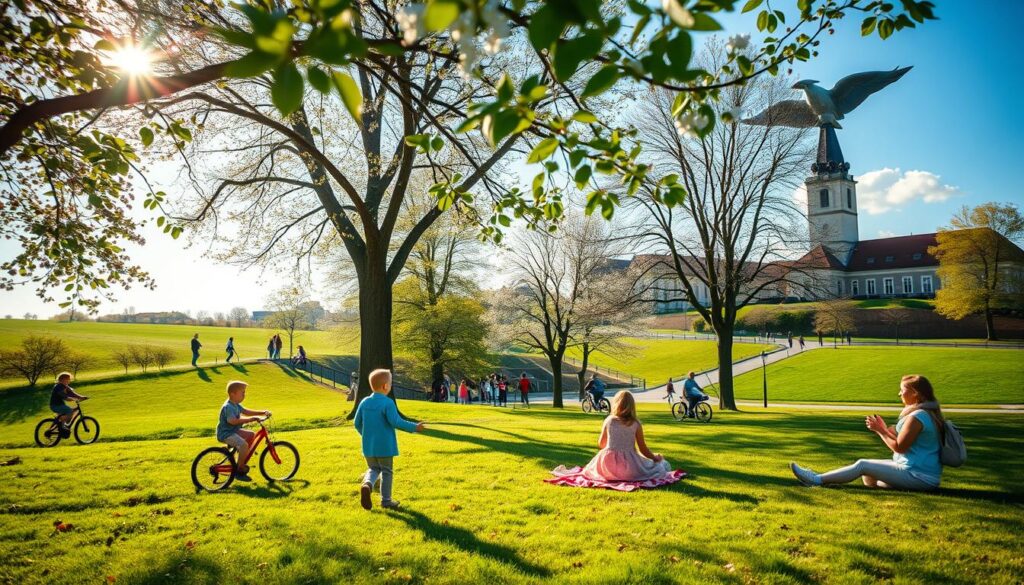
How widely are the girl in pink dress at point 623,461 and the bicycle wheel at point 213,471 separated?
169 inches

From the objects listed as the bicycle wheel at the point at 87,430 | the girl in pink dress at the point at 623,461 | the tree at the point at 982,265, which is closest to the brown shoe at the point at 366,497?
the girl in pink dress at the point at 623,461

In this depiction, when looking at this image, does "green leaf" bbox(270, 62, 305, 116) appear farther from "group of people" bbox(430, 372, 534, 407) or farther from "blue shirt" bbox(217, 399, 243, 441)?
"group of people" bbox(430, 372, 534, 407)

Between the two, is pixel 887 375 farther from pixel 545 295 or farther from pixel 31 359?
pixel 31 359

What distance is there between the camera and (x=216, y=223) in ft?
42.9

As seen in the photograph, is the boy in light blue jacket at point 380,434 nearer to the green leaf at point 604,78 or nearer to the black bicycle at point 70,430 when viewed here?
the green leaf at point 604,78

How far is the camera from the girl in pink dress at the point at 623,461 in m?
6.83

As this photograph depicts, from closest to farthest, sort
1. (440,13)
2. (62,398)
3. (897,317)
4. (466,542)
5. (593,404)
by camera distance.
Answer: (440,13) → (466,542) → (62,398) → (593,404) → (897,317)

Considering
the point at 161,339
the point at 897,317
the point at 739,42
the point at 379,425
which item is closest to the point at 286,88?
the point at 739,42

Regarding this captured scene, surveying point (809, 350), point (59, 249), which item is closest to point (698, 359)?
point (809, 350)

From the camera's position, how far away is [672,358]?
58625 mm

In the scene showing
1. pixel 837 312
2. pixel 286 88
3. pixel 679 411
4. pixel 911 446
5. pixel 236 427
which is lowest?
pixel 679 411

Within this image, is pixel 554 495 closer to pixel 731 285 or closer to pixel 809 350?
pixel 731 285

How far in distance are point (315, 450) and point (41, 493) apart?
157 inches

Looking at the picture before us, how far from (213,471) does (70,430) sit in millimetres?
8943
